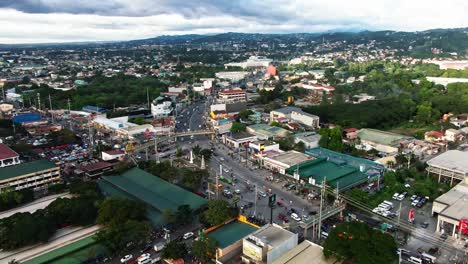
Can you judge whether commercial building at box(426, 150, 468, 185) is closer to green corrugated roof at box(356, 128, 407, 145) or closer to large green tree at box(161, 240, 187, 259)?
green corrugated roof at box(356, 128, 407, 145)

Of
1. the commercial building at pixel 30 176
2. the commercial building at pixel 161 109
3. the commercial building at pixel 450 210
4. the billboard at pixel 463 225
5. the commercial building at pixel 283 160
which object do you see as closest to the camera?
the billboard at pixel 463 225

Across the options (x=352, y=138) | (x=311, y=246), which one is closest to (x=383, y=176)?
(x=352, y=138)

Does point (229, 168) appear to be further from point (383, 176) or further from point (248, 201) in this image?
point (383, 176)

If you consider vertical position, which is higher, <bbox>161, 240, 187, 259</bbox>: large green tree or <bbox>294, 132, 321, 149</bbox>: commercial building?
<bbox>294, 132, 321, 149</bbox>: commercial building

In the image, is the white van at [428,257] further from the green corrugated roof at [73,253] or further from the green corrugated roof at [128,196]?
the green corrugated roof at [73,253]

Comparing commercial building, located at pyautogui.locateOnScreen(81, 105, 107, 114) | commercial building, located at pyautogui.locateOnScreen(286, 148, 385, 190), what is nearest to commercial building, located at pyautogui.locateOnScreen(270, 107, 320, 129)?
commercial building, located at pyautogui.locateOnScreen(286, 148, 385, 190)

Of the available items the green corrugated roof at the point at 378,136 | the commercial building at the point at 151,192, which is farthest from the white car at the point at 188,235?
the green corrugated roof at the point at 378,136

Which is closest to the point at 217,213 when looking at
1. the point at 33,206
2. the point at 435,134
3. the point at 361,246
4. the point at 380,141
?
the point at 361,246

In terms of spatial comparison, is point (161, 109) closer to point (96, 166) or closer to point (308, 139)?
point (96, 166)
